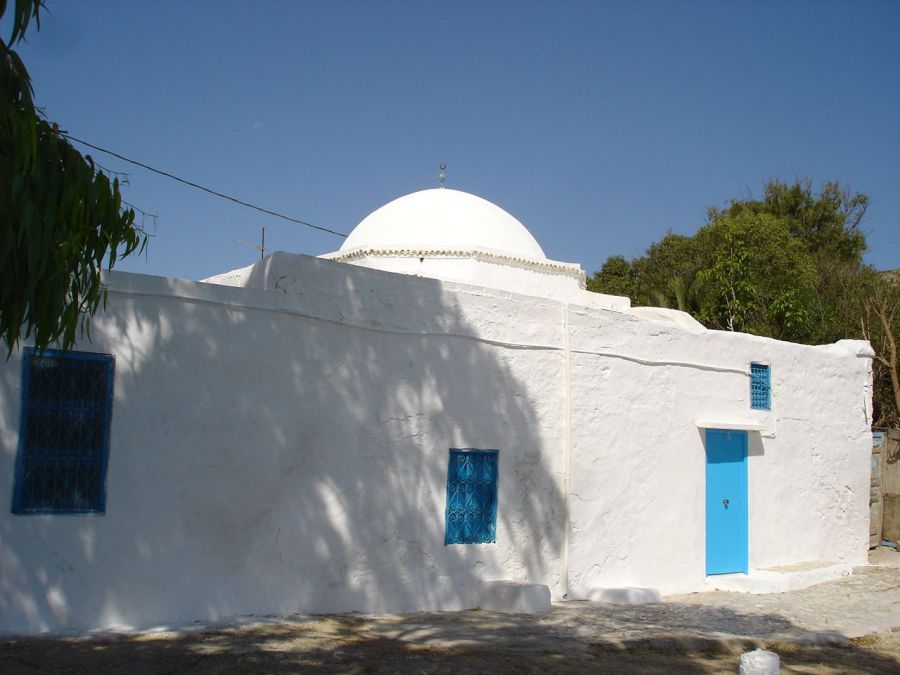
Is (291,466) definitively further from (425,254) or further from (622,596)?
(425,254)

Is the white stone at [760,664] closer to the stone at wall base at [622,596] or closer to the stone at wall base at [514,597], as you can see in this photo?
the stone at wall base at [514,597]

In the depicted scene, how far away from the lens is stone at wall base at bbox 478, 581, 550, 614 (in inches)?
305

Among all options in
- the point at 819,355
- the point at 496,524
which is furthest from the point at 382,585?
the point at 819,355

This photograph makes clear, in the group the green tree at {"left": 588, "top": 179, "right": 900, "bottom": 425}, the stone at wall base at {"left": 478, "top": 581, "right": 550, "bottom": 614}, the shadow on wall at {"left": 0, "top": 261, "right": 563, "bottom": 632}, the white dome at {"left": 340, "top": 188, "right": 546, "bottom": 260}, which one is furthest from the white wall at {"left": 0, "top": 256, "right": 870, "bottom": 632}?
the green tree at {"left": 588, "top": 179, "right": 900, "bottom": 425}

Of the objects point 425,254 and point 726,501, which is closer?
point 726,501

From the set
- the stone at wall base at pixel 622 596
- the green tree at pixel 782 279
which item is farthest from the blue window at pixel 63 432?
the green tree at pixel 782 279

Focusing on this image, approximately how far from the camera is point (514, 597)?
7762 millimetres

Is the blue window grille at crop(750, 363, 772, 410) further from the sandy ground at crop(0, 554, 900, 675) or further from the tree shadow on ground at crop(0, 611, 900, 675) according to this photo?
the tree shadow on ground at crop(0, 611, 900, 675)

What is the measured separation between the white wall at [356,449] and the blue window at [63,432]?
8cm

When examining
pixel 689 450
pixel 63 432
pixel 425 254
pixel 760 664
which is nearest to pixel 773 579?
pixel 689 450

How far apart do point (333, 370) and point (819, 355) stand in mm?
7226

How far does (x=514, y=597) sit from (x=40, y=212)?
5.44 meters

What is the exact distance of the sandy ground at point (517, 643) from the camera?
5426 millimetres

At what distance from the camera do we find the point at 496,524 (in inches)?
→ 321
